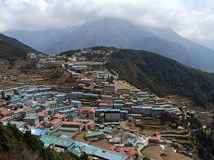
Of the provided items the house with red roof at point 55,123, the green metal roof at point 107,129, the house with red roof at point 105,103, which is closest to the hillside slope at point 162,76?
the house with red roof at point 105,103

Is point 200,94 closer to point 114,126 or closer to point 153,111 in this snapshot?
point 153,111

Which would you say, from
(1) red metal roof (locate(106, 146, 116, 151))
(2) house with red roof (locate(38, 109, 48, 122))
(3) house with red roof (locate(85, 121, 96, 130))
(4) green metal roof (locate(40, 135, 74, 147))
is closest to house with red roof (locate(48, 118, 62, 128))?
(2) house with red roof (locate(38, 109, 48, 122))

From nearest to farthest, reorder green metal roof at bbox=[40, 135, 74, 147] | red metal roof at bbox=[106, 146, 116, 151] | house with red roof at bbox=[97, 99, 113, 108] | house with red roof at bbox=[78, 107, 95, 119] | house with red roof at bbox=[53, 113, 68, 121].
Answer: green metal roof at bbox=[40, 135, 74, 147], red metal roof at bbox=[106, 146, 116, 151], house with red roof at bbox=[53, 113, 68, 121], house with red roof at bbox=[78, 107, 95, 119], house with red roof at bbox=[97, 99, 113, 108]

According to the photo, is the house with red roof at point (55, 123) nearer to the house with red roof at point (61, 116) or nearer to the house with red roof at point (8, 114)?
the house with red roof at point (61, 116)

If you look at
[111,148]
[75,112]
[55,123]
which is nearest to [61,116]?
[75,112]

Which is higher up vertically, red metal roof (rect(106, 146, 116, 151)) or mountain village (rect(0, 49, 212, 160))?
mountain village (rect(0, 49, 212, 160))

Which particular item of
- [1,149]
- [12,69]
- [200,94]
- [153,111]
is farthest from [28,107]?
[200,94]

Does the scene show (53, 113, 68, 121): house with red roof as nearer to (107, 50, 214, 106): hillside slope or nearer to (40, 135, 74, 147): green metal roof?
(40, 135, 74, 147): green metal roof
